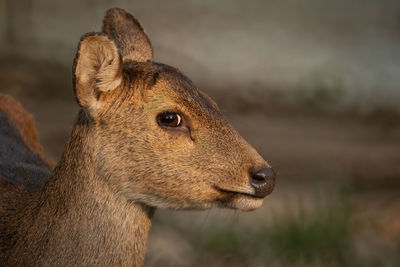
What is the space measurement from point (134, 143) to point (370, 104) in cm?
664

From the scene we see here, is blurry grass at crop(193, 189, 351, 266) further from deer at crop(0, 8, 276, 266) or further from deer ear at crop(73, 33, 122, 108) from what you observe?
deer ear at crop(73, 33, 122, 108)

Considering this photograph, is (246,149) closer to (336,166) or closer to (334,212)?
(334,212)

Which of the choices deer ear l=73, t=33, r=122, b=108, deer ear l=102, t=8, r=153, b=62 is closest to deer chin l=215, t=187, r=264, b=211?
deer ear l=73, t=33, r=122, b=108

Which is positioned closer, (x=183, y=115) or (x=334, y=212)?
(x=183, y=115)

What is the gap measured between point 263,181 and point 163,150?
46 cm

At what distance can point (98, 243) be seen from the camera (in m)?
3.33

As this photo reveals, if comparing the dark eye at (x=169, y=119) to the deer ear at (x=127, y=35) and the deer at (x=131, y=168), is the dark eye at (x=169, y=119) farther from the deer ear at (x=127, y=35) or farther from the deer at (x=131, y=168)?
the deer ear at (x=127, y=35)

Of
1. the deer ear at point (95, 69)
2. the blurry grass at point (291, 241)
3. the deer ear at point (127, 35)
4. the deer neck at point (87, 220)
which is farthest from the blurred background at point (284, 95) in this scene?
the deer ear at point (95, 69)

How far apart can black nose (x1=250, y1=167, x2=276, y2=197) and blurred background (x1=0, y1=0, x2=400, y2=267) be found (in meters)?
2.34

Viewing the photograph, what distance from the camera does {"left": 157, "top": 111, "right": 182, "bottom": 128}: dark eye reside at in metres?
3.31

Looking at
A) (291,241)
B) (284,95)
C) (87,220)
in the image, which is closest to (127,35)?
(87,220)

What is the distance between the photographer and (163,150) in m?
3.29

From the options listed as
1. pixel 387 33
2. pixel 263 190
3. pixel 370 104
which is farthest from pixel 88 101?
pixel 387 33

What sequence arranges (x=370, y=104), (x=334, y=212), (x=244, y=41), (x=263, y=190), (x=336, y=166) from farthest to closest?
1. (x=244, y=41)
2. (x=370, y=104)
3. (x=336, y=166)
4. (x=334, y=212)
5. (x=263, y=190)
